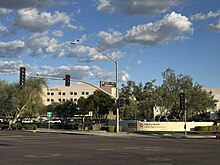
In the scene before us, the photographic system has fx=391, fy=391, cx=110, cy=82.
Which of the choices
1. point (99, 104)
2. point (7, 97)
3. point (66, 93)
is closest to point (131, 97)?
point (99, 104)

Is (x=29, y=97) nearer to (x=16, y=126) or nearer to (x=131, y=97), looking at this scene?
(x=16, y=126)

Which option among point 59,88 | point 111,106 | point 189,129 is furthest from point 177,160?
point 59,88

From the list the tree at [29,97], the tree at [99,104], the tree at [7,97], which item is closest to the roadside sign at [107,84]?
the tree at [29,97]

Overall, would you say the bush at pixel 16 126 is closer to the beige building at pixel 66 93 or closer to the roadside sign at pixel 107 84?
the roadside sign at pixel 107 84

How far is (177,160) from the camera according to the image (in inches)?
625

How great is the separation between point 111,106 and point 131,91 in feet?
46.0

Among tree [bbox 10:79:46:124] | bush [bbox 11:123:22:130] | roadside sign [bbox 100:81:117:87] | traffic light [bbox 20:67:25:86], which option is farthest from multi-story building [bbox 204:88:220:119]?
traffic light [bbox 20:67:25:86]

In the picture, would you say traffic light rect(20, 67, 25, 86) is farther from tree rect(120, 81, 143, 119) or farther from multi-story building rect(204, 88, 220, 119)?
multi-story building rect(204, 88, 220, 119)

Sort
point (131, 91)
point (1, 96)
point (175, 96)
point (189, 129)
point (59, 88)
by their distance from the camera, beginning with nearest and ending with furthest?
point (189, 129), point (175, 96), point (1, 96), point (131, 91), point (59, 88)

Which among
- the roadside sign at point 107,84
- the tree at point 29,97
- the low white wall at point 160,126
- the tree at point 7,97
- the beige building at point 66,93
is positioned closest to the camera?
the roadside sign at point 107,84

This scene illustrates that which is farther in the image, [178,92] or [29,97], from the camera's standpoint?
[29,97]

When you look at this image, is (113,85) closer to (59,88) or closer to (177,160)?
(177,160)

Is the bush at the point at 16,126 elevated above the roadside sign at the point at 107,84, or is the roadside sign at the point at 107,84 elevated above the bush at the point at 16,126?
the roadside sign at the point at 107,84

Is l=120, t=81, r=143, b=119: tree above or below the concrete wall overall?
above
